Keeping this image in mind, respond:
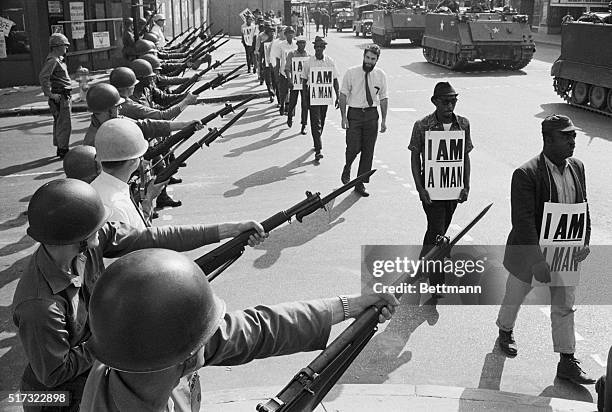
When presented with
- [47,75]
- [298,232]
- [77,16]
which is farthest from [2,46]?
[298,232]

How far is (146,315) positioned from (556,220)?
3.70 m

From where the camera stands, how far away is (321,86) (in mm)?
12227

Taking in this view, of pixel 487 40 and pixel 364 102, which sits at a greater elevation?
pixel 364 102

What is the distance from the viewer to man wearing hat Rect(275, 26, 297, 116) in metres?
15.8

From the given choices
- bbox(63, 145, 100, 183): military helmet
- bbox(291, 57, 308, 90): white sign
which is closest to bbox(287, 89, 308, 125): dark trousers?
bbox(291, 57, 308, 90): white sign

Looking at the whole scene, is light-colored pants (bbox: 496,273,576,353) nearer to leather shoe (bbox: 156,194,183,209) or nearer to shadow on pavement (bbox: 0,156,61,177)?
leather shoe (bbox: 156,194,183,209)

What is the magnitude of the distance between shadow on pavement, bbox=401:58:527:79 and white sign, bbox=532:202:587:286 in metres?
18.6

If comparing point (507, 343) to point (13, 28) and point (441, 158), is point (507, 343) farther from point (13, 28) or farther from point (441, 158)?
point (13, 28)

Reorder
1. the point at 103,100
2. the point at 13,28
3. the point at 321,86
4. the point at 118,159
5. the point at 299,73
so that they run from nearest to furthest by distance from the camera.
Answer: the point at 118,159 < the point at 103,100 < the point at 321,86 < the point at 299,73 < the point at 13,28

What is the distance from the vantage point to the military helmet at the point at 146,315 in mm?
2115

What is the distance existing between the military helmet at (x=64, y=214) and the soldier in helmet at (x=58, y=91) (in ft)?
31.6

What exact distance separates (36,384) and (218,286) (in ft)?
12.2

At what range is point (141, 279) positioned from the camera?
2146 millimetres

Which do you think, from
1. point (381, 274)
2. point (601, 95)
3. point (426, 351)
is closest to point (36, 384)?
point (426, 351)
